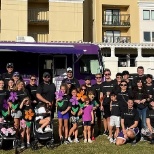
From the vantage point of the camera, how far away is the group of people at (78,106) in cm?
905

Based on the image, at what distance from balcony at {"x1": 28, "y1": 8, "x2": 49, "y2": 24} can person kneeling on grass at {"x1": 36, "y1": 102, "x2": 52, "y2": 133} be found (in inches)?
994

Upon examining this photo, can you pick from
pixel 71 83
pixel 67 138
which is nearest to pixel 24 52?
pixel 71 83

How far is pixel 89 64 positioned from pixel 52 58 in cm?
192

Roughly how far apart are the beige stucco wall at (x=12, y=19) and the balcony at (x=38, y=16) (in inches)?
46.1

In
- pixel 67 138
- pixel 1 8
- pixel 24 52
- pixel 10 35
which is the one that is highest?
pixel 1 8

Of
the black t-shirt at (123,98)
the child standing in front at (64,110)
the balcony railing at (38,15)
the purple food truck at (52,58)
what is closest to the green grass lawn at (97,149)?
the child standing in front at (64,110)

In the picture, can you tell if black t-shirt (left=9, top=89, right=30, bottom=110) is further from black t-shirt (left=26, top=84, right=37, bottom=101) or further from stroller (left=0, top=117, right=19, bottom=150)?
stroller (left=0, top=117, right=19, bottom=150)

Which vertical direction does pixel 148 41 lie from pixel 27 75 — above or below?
above

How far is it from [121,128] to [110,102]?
0.81 m

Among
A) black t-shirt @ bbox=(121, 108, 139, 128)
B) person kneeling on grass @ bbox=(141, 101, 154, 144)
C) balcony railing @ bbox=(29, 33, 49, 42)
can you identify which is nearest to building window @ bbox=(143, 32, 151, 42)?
balcony railing @ bbox=(29, 33, 49, 42)

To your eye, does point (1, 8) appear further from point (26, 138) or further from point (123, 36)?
point (26, 138)

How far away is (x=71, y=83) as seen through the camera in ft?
34.4

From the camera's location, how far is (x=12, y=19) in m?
32.4

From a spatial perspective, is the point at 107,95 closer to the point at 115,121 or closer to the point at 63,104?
the point at 115,121
